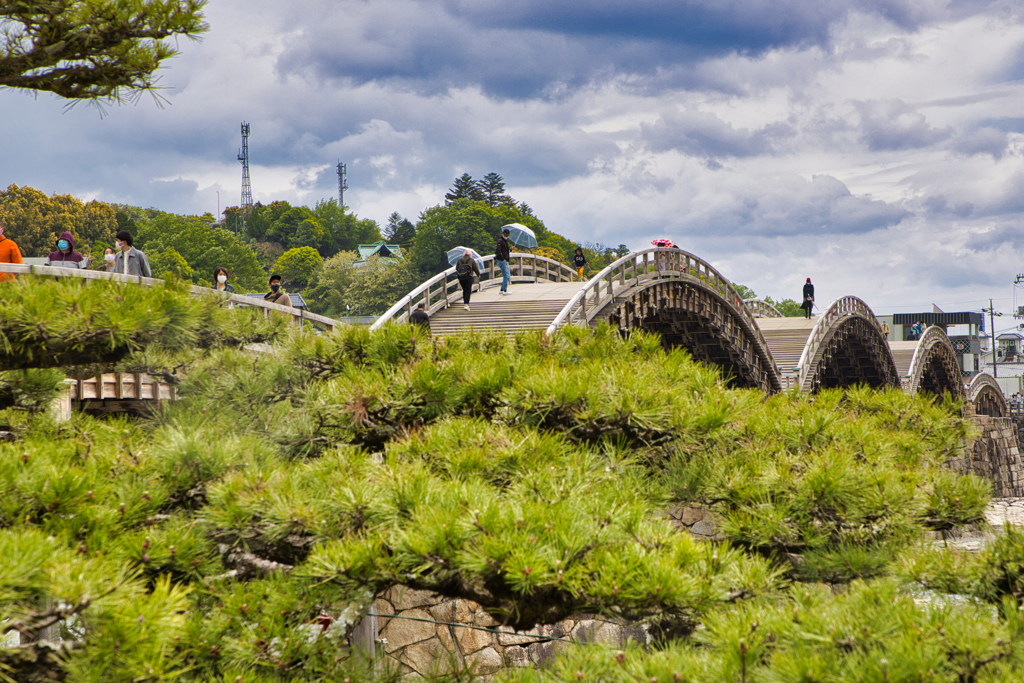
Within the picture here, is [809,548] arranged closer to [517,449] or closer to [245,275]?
[517,449]

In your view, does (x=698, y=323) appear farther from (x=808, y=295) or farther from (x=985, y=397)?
(x=985, y=397)

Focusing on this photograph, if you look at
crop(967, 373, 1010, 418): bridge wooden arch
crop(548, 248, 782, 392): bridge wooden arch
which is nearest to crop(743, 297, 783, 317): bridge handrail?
crop(967, 373, 1010, 418): bridge wooden arch

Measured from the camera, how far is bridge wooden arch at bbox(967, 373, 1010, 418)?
39188 mm

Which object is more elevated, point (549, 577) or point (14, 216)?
point (14, 216)

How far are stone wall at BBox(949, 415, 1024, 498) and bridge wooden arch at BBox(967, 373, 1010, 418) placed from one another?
287 inches

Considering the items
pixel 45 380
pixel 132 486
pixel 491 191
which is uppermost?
pixel 491 191

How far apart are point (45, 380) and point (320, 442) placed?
80.2 inches

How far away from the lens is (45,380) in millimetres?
4938

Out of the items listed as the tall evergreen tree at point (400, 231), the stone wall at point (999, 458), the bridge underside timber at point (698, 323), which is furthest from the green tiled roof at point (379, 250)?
the stone wall at point (999, 458)

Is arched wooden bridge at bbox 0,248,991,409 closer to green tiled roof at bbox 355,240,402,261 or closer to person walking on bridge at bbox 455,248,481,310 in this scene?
person walking on bridge at bbox 455,248,481,310

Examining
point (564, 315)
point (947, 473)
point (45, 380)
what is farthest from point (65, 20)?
point (564, 315)

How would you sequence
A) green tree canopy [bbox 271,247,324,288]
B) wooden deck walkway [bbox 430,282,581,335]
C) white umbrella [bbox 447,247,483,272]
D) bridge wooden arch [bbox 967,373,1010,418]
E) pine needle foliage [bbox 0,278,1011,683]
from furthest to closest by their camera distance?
green tree canopy [bbox 271,247,324,288] → bridge wooden arch [bbox 967,373,1010,418] → white umbrella [bbox 447,247,483,272] → wooden deck walkway [bbox 430,282,581,335] → pine needle foliage [bbox 0,278,1011,683]

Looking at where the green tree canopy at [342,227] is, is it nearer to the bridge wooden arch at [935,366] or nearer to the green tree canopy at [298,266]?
the green tree canopy at [298,266]

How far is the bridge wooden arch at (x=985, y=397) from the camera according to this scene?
39.2m
